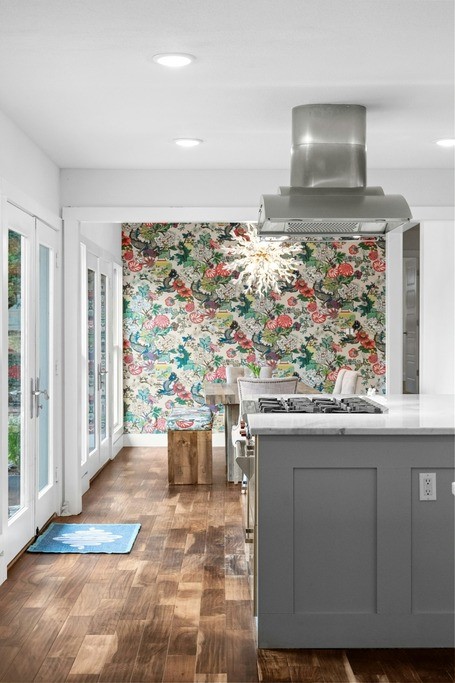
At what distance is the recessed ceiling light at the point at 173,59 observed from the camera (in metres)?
3.37

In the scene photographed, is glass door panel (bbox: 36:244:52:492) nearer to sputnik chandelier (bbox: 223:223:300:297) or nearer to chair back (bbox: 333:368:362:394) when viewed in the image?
chair back (bbox: 333:368:362:394)

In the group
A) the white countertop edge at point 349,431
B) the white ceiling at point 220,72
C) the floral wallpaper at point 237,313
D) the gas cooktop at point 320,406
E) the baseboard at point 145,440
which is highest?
the white ceiling at point 220,72

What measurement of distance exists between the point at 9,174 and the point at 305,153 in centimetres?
162

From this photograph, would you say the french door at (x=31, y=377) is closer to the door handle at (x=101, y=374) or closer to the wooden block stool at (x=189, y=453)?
the wooden block stool at (x=189, y=453)

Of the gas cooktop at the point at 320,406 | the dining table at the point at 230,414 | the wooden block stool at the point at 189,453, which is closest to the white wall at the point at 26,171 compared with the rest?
the gas cooktop at the point at 320,406

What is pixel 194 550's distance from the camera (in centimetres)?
484

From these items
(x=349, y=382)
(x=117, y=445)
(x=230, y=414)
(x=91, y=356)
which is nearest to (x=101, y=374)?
(x=91, y=356)

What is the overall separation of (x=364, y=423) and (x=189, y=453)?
12.0 ft

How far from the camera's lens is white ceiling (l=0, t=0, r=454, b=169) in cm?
292

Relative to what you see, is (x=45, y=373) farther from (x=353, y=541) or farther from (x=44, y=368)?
(x=353, y=541)

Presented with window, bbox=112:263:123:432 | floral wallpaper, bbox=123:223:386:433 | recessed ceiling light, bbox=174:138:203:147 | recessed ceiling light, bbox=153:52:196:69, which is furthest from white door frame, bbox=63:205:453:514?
floral wallpaper, bbox=123:223:386:433

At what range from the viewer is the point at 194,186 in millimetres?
5820

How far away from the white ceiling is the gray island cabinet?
1.55 metres

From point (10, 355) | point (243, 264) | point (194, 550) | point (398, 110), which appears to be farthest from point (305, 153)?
point (243, 264)
